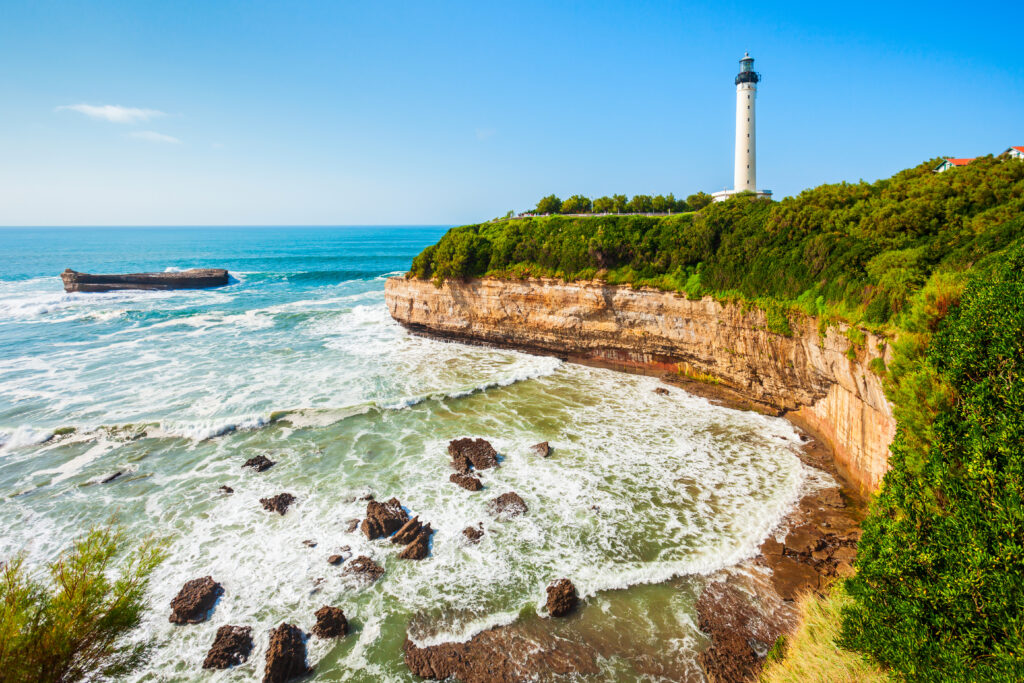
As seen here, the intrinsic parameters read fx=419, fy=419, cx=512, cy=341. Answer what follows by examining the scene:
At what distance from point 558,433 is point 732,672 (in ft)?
33.9

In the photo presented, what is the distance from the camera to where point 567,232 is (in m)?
29.3

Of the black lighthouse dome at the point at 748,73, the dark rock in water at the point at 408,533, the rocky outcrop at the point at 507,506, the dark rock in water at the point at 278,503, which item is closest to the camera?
the dark rock in water at the point at 408,533

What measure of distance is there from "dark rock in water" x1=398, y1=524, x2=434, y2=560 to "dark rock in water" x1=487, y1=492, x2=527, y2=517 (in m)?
2.23

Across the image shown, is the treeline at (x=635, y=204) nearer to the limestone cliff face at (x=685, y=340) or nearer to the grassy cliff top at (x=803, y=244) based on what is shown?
the grassy cliff top at (x=803, y=244)

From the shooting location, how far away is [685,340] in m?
22.9

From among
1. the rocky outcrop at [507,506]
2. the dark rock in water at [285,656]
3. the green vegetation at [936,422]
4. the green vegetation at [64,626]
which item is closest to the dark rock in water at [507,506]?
the rocky outcrop at [507,506]

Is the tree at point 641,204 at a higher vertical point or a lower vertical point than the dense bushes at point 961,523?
higher

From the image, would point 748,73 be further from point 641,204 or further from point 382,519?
point 382,519

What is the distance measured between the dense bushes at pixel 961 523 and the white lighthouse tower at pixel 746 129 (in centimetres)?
2959

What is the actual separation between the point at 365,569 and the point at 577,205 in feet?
112

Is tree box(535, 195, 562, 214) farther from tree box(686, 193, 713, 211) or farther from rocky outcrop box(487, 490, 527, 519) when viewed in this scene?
rocky outcrop box(487, 490, 527, 519)

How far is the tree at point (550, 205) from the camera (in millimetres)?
40125

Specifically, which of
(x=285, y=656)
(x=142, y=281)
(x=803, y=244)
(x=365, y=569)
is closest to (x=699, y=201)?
(x=803, y=244)

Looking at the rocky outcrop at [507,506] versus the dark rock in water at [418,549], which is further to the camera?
the rocky outcrop at [507,506]
